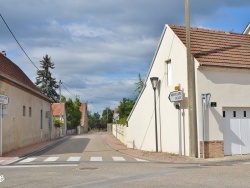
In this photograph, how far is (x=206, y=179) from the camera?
10.8 metres

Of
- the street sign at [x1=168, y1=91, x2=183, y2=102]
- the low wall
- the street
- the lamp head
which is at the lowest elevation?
the street

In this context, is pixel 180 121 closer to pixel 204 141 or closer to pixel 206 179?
pixel 204 141

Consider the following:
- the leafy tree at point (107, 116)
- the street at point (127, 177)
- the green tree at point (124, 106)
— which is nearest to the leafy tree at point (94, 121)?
the leafy tree at point (107, 116)

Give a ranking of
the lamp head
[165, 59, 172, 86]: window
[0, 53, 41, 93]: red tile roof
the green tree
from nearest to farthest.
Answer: [165, 59, 172, 86]: window
the lamp head
[0, 53, 41, 93]: red tile roof
the green tree

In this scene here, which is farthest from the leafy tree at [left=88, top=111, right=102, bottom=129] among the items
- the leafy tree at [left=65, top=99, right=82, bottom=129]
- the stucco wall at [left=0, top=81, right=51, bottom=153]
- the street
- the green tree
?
the street

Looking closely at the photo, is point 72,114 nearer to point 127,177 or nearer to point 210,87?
point 210,87

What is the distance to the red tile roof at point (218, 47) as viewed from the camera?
18.4 m

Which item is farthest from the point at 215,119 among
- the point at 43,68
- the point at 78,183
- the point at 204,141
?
the point at 43,68

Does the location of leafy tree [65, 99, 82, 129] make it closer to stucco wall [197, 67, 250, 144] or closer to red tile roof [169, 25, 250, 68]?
red tile roof [169, 25, 250, 68]

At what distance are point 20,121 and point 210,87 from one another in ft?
49.2

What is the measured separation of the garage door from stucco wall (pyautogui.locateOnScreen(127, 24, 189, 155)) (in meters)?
1.89

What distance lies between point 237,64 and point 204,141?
422 cm

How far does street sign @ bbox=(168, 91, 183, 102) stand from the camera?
18.1m

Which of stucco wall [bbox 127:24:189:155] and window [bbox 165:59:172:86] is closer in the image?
stucco wall [bbox 127:24:189:155]
